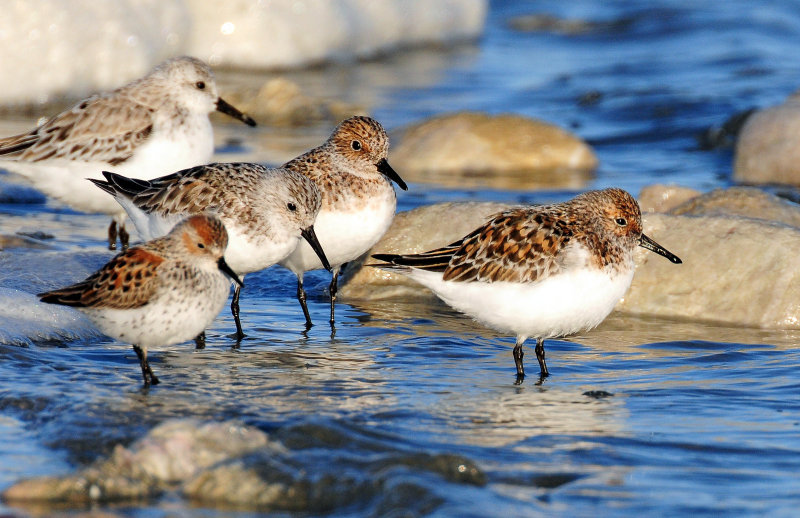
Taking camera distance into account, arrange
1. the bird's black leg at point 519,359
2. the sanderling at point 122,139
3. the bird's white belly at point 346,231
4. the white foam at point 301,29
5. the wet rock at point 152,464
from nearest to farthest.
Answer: the wet rock at point 152,464
the bird's black leg at point 519,359
the bird's white belly at point 346,231
the sanderling at point 122,139
the white foam at point 301,29

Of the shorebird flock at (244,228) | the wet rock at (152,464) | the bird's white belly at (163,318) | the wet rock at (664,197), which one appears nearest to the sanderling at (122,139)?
the shorebird flock at (244,228)

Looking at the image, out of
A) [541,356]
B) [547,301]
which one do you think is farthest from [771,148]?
[547,301]

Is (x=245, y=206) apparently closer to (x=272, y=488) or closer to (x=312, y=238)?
(x=312, y=238)

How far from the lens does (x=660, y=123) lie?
18.4 m

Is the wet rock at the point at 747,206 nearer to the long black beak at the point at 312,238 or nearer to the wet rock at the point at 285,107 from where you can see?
the long black beak at the point at 312,238

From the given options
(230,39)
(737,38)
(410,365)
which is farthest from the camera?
(737,38)

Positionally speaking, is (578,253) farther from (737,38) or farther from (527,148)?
(737,38)

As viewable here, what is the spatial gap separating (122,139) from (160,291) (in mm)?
3895

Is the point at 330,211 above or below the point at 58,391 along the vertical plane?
above

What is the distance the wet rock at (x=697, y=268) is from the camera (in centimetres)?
912

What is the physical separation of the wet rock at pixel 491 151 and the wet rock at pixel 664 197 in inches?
125

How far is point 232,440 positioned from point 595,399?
2.46 metres

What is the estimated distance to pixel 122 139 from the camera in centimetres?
1038

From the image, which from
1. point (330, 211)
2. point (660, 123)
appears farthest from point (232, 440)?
point (660, 123)
